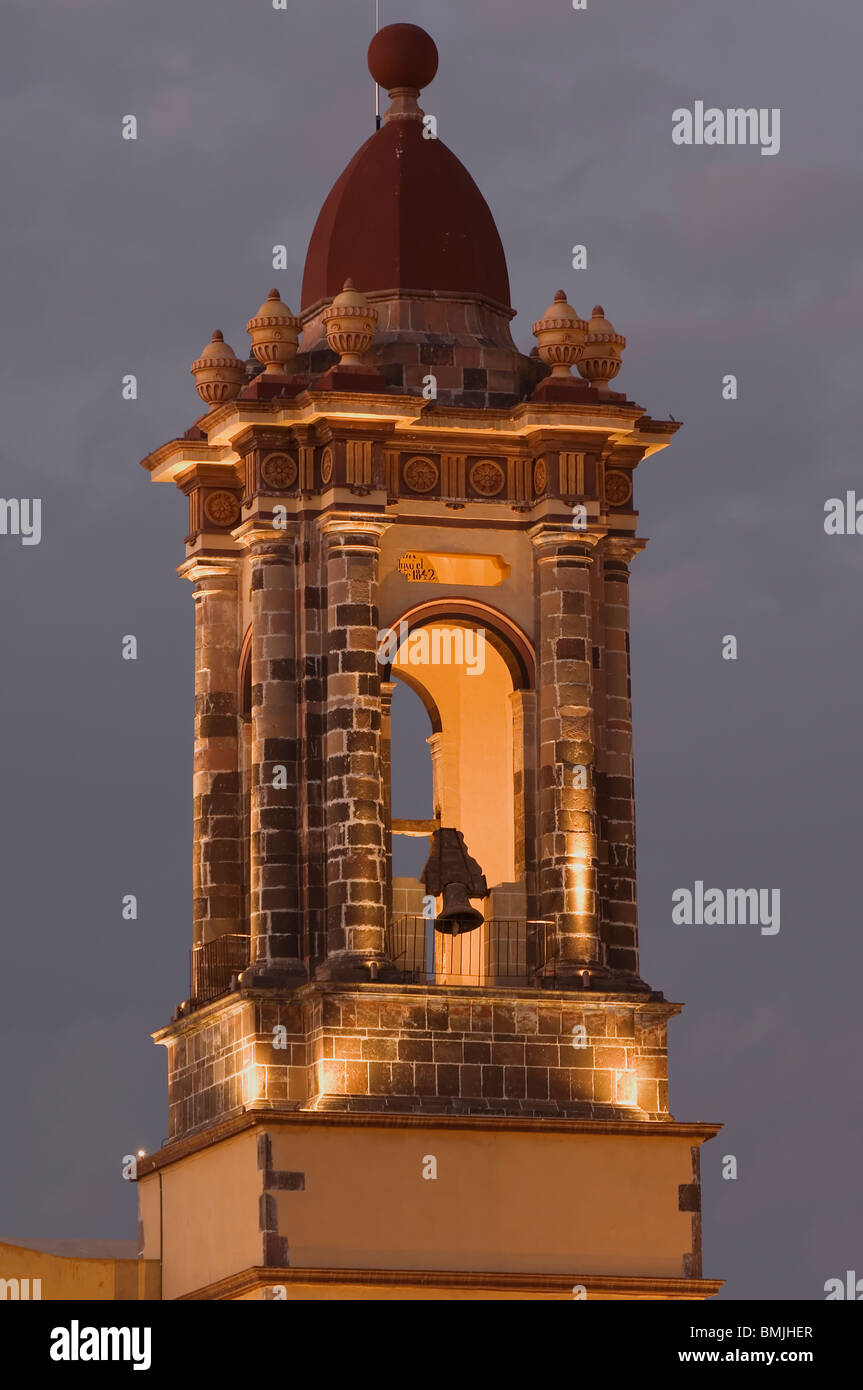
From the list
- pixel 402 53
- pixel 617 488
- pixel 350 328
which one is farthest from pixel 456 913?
pixel 402 53

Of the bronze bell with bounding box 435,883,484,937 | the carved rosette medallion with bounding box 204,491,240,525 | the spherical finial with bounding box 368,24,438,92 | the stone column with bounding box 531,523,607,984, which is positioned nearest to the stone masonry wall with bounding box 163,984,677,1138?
the stone column with bounding box 531,523,607,984

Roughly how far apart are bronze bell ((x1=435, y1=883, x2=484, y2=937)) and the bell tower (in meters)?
0.05

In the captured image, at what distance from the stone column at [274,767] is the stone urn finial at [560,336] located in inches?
162

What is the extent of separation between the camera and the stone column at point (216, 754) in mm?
63969

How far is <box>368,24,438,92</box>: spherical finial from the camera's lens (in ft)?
212

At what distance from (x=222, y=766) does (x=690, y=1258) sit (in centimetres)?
885

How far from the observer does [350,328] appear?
2448 inches

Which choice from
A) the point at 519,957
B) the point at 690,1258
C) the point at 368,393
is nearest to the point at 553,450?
the point at 368,393

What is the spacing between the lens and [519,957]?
62375 millimetres

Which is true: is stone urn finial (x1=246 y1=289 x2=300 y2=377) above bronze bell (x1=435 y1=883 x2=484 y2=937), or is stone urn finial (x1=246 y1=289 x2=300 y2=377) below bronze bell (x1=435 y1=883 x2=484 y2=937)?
above

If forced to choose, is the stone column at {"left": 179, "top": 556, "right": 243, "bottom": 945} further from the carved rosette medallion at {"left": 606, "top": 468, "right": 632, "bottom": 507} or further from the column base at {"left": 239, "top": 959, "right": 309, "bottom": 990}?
the carved rosette medallion at {"left": 606, "top": 468, "right": 632, "bottom": 507}

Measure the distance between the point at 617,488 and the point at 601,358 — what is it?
1682 millimetres
